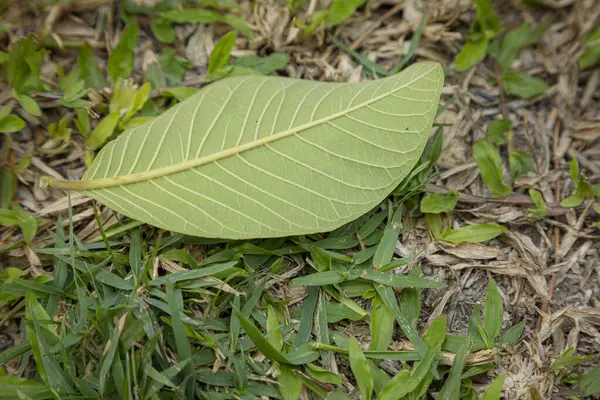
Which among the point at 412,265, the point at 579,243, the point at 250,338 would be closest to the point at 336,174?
the point at 412,265

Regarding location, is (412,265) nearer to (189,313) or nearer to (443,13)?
(189,313)

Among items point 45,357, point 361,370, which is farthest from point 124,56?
point 361,370

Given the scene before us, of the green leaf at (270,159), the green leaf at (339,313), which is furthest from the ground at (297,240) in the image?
the green leaf at (270,159)

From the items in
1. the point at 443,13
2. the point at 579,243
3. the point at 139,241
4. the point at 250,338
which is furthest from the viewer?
the point at 443,13

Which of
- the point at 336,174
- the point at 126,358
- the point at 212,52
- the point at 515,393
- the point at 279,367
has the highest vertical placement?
the point at 212,52

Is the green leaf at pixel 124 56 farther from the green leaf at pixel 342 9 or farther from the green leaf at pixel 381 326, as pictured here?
the green leaf at pixel 381 326

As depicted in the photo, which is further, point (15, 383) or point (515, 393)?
point (515, 393)

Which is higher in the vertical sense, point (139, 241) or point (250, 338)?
point (139, 241)
